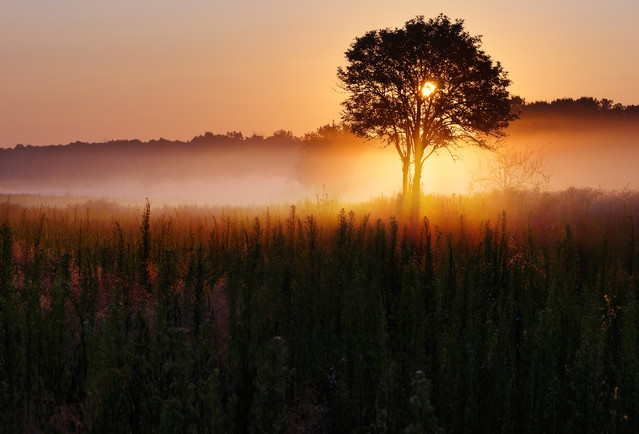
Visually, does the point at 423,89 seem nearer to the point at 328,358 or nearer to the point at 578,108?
the point at 328,358

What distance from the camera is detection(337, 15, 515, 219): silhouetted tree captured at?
27.6 m

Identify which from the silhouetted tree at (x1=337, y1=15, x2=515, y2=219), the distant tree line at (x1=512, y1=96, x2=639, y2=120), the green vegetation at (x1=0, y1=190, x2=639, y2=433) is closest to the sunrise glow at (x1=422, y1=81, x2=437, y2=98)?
the silhouetted tree at (x1=337, y1=15, x2=515, y2=219)

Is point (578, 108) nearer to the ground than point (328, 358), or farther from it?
farther from it

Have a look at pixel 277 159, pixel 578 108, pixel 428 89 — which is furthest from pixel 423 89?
pixel 277 159

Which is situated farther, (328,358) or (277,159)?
(277,159)

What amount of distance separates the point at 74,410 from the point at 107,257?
186 inches

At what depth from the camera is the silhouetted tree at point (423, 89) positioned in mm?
27609

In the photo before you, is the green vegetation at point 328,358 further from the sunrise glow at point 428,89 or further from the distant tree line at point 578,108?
the distant tree line at point 578,108

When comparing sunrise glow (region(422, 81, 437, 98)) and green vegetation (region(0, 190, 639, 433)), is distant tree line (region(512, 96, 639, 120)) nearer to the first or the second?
sunrise glow (region(422, 81, 437, 98))

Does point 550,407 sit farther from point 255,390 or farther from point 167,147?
point 167,147

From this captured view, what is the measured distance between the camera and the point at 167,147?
15225cm

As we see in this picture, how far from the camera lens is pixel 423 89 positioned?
28609mm

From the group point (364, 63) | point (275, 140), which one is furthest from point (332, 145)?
point (275, 140)

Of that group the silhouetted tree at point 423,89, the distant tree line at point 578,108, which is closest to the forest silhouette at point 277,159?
the distant tree line at point 578,108
